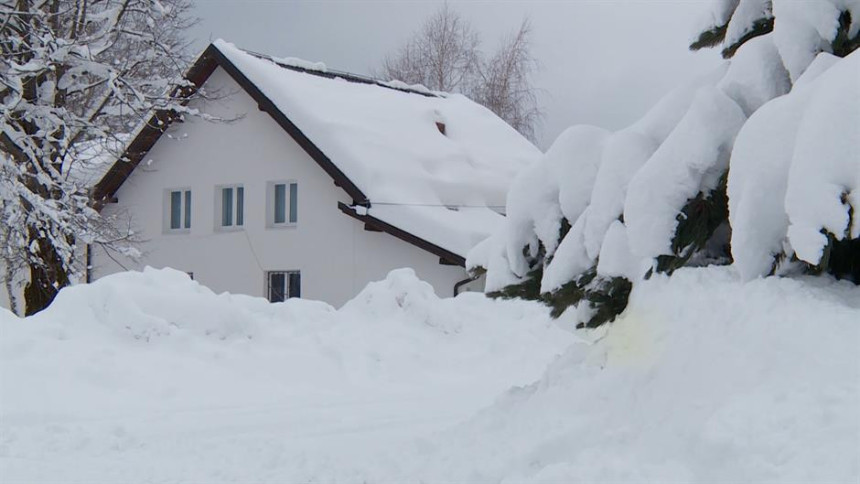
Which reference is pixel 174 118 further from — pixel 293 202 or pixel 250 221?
→ pixel 293 202

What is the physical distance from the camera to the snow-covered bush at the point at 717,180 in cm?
405

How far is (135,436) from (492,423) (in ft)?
10.4

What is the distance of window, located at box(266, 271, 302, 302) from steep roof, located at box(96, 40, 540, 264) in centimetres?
271

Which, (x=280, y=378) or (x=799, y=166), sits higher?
(x=799, y=166)

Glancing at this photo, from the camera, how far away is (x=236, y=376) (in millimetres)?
10664

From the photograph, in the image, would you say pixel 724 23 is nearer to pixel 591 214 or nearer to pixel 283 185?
pixel 591 214

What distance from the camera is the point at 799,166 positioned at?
160 inches

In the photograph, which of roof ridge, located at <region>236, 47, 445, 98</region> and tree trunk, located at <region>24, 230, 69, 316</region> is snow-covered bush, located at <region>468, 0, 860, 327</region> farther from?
roof ridge, located at <region>236, 47, 445, 98</region>

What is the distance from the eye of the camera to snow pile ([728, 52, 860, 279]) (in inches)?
155

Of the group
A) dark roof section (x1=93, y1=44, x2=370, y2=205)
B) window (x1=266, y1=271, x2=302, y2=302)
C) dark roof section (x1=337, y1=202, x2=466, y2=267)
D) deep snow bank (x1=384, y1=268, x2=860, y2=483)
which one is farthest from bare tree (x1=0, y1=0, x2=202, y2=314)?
deep snow bank (x1=384, y1=268, x2=860, y2=483)

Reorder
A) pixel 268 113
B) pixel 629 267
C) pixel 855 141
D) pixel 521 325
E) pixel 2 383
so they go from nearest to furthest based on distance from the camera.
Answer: pixel 855 141
pixel 629 267
pixel 2 383
pixel 521 325
pixel 268 113

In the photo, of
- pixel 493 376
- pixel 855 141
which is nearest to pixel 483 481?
pixel 855 141

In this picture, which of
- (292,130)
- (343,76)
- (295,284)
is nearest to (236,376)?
(292,130)

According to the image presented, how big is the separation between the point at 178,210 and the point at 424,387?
1361 centimetres
